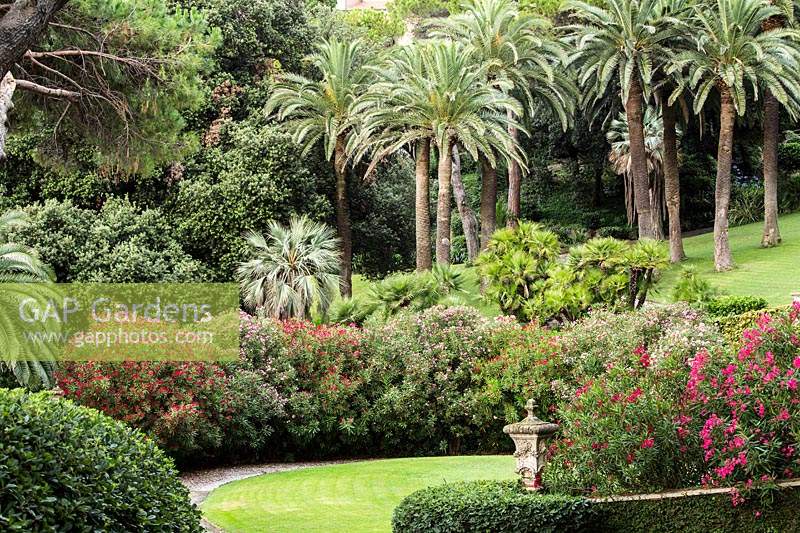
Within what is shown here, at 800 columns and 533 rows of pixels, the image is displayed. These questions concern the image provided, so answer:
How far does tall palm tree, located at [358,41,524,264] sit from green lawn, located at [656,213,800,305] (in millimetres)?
6337

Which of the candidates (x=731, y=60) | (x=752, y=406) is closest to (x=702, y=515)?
(x=752, y=406)

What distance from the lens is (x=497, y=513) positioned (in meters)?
10.5

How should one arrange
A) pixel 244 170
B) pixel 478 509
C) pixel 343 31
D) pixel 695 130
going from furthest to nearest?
pixel 695 130 → pixel 343 31 → pixel 244 170 → pixel 478 509

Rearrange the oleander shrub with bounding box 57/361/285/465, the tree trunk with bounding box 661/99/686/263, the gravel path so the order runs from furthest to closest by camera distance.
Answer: the tree trunk with bounding box 661/99/686/263 → the oleander shrub with bounding box 57/361/285/465 → the gravel path

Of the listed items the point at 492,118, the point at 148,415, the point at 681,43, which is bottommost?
the point at 148,415

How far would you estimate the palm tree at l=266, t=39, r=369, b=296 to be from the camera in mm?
30609

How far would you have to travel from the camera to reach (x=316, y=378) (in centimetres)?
2164

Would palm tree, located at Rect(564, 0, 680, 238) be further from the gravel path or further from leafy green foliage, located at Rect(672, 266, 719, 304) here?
the gravel path

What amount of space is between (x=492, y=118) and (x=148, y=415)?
15.0 meters

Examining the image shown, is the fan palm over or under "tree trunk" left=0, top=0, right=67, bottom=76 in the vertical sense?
under

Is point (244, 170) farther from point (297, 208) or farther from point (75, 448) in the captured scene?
point (75, 448)

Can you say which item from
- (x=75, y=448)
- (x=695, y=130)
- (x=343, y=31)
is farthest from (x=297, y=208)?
(x=75, y=448)

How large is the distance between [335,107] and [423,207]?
444cm

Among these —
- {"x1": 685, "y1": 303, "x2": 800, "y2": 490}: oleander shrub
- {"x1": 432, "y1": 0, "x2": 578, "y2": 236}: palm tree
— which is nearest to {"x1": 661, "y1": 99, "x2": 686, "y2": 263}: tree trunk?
{"x1": 432, "y1": 0, "x2": 578, "y2": 236}: palm tree
